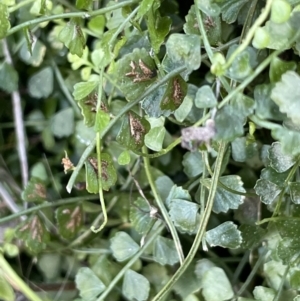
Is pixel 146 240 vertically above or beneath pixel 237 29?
beneath

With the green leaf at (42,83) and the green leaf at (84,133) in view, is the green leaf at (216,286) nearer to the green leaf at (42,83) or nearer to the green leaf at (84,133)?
the green leaf at (84,133)

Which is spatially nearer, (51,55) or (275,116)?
(275,116)

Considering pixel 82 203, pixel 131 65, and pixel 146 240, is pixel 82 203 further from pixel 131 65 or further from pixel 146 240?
pixel 131 65

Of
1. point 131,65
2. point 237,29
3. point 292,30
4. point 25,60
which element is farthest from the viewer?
point 25,60

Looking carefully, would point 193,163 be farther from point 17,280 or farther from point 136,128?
point 17,280

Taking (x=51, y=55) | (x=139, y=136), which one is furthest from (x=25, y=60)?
(x=139, y=136)

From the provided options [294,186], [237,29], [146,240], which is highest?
[237,29]

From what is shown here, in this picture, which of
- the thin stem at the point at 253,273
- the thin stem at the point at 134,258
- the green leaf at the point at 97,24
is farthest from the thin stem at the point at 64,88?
the thin stem at the point at 253,273

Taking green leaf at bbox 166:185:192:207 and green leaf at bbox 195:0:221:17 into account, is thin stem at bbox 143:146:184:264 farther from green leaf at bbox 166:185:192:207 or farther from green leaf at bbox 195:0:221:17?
green leaf at bbox 195:0:221:17
